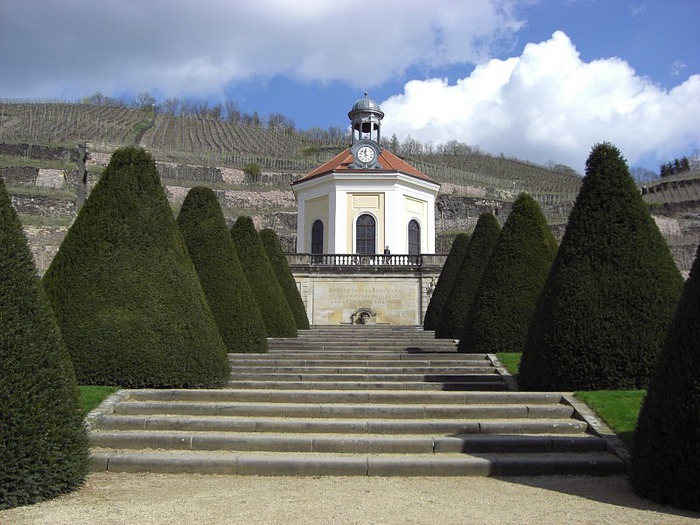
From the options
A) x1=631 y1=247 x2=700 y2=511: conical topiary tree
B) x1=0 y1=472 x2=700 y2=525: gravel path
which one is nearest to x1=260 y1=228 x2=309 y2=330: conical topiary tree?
x1=0 y1=472 x2=700 y2=525: gravel path

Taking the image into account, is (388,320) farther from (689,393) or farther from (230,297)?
(689,393)

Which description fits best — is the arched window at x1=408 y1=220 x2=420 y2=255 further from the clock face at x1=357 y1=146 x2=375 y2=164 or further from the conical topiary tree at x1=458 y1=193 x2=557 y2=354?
the conical topiary tree at x1=458 y1=193 x2=557 y2=354

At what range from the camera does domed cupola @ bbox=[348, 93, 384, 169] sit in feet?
118

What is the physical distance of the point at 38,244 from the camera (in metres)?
48.6

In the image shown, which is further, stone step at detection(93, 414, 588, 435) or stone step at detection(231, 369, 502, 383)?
stone step at detection(231, 369, 502, 383)

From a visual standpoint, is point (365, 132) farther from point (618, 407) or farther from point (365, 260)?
point (618, 407)

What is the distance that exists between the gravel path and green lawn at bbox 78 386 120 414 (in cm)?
205

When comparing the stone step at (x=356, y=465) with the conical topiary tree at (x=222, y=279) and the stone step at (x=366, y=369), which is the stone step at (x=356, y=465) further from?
the conical topiary tree at (x=222, y=279)

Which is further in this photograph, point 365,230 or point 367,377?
point 365,230

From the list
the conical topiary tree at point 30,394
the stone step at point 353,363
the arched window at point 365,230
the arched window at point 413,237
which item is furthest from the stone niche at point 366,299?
the conical topiary tree at point 30,394

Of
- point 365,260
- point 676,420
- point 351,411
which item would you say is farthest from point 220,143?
point 676,420

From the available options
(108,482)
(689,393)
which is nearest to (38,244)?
(108,482)

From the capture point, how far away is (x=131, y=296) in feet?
34.0

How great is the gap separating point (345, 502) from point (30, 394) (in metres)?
3.04
